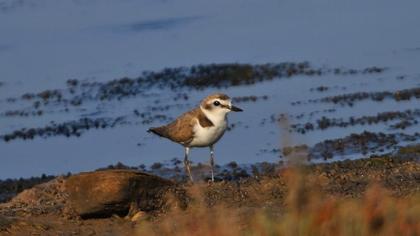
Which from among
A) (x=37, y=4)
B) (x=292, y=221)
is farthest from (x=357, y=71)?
(x=292, y=221)

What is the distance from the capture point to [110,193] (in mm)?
12469

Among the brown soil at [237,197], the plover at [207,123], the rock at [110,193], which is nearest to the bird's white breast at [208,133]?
the plover at [207,123]

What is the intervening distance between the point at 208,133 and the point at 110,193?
8.16 ft

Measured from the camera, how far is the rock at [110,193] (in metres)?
12.5

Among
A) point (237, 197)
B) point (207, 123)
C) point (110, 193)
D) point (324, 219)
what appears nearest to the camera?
point (324, 219)

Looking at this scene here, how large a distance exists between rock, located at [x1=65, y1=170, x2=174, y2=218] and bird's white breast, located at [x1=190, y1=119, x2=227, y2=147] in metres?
2.02

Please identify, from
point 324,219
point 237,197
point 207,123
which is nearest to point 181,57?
point 207,123

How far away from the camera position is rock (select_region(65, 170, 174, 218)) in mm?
12477

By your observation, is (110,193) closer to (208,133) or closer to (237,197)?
(237,197)

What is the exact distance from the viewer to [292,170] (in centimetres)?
789

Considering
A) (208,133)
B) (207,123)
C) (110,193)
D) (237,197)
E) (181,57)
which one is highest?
(181,57)

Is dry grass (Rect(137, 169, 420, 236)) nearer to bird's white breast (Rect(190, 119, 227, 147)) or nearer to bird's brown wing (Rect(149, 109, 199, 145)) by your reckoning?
bird's white breast (Rect(190, 119, 227, 147))

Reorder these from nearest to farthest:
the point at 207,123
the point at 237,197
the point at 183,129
Answer: the point at 237,197
the point at 207,123
the point at 183,129

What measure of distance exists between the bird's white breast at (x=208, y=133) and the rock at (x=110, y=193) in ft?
6.63
